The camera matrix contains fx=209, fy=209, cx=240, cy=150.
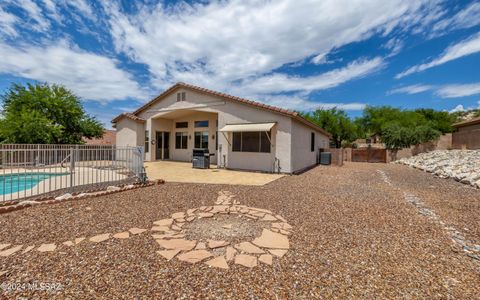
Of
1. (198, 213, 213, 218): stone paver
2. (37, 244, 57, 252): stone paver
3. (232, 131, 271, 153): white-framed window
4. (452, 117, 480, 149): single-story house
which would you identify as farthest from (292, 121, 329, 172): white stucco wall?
(452, 117, 480, 149): single-story house

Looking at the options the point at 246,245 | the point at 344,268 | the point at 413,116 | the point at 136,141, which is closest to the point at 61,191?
the point at 246,245

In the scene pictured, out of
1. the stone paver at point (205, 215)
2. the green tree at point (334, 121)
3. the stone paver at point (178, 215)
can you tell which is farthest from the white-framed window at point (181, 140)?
the green tree at point (334, 121)

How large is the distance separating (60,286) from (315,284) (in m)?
3.42

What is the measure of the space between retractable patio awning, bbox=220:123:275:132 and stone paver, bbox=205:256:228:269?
10478 millimetres

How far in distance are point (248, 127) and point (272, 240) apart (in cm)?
1067

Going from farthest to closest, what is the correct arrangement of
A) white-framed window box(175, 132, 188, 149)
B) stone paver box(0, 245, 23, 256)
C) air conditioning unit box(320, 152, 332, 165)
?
1. air conditioning unit box(320, 152, 332, 165)
2. white-framed window box(175, 132, 188, 149)
3. stone paver box(0, 245, 23, 256)

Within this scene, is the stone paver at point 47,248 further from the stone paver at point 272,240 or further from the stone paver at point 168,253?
the stone paver at point 272,240

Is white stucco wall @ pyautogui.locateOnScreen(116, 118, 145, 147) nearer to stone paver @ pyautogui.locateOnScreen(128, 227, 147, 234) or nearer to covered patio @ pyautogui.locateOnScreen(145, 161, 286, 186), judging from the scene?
covered patio @ pyautogui.locateOnScreen(145, 161, 286, 186)

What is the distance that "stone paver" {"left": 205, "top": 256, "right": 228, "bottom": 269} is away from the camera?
3301mm

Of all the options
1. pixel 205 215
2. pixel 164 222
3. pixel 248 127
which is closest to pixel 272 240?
pixel 205 215

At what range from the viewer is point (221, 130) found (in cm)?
1515

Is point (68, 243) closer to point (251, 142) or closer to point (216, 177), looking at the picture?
point (216, 177)

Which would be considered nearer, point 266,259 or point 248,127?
point 266,259

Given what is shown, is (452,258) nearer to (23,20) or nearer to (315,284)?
(315,284)
